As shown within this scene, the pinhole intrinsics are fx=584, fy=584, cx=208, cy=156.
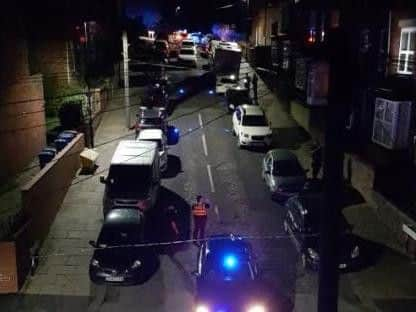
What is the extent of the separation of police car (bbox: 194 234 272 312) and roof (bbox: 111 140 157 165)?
19.8 ft

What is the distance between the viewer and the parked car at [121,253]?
1545 cm

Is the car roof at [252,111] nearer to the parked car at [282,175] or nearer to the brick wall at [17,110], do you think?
the parked car at [282,175]

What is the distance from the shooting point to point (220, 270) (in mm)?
14148

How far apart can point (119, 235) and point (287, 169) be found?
7851 millimetres

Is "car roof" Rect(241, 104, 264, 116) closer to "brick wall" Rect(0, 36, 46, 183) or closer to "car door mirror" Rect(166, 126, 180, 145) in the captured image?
"car door mirror" Rect(166, 126, 180, 145)

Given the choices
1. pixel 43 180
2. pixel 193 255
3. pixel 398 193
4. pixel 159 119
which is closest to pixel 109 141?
pixel 159 119

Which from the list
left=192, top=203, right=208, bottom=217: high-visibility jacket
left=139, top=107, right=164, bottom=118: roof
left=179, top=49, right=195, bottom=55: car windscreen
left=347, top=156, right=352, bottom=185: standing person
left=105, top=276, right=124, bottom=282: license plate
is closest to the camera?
left=105, top=276, right=124, bottom=282: license plate

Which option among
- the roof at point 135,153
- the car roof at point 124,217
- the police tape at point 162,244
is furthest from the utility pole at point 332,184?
the roof at point 135,153

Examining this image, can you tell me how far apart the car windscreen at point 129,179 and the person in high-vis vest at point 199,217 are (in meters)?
2.31

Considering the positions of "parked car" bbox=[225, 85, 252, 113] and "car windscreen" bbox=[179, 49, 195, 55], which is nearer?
"parked car" bbox=[225, 85, 252, 113]

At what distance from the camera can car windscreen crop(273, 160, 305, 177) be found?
21.7m

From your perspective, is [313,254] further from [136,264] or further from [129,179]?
[129,179]

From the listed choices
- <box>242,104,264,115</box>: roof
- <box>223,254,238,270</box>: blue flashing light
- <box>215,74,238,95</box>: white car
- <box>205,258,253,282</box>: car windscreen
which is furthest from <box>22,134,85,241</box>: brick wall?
<box>215,74,238,95</box>: white car

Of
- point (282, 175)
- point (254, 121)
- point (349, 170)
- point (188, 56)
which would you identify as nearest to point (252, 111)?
point (254, 121)
